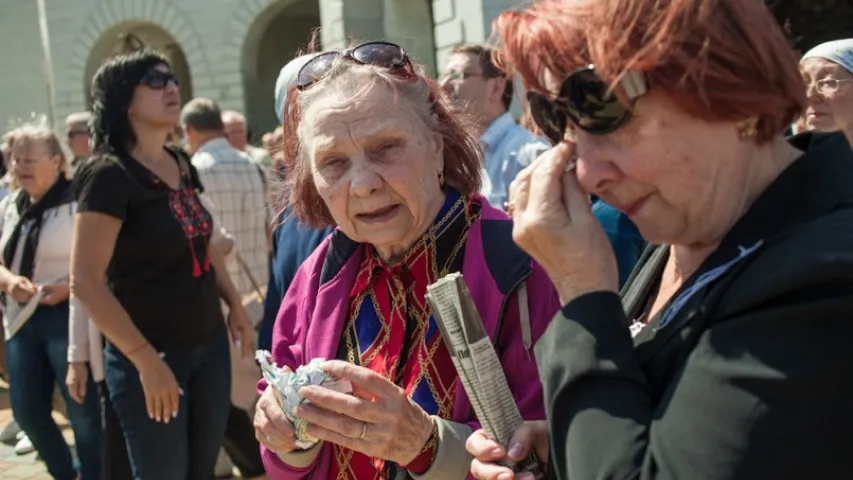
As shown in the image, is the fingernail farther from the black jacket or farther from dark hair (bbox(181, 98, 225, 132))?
dark hair (bbox(181, 98, 225, 132))

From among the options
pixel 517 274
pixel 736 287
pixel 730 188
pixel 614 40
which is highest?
pixel 614 40

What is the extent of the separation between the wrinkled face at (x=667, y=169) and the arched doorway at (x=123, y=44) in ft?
70.4

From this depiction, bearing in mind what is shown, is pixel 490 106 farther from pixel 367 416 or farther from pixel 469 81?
pixel 367 416

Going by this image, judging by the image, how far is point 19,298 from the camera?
16.0 feet

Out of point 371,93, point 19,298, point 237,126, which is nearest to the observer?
point 371,93

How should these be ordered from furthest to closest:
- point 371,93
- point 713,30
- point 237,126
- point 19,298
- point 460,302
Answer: point 237,126 → point 19,298 → point 371,93 → point 460,302 → point 713,30

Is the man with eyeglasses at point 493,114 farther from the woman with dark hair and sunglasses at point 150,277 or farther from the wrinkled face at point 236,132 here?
the wrinkled face at point 236,132

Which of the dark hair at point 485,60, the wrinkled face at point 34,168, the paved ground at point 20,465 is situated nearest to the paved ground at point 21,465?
the paved ground at point 20,465

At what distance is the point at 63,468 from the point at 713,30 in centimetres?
484

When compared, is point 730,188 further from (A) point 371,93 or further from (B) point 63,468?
(B) point 63,468

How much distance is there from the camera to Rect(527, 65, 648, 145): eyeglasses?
1247 millimetres

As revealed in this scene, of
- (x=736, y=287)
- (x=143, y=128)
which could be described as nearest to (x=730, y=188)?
(x=736, y=287)

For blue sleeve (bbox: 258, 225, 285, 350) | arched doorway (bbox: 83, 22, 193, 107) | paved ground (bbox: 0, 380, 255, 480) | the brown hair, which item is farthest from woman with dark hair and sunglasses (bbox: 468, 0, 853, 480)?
arched doorway (bbox: 83, 22, 193, 107)

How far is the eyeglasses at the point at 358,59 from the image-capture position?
80.3 inches
